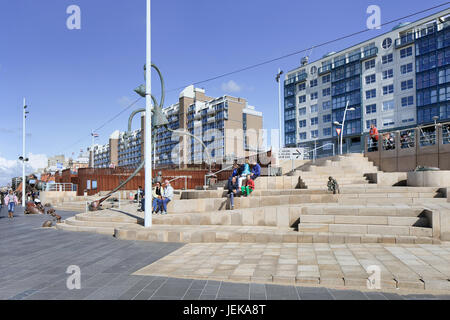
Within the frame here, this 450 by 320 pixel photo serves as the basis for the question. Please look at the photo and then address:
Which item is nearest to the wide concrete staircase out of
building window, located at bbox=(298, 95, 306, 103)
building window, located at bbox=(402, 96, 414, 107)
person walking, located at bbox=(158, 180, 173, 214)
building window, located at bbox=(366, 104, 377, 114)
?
person walking, located at bbox=(158, 180, 173, 214)


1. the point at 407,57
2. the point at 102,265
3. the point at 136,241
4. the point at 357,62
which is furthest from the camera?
the point at 357,62

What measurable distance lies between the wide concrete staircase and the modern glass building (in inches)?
1124

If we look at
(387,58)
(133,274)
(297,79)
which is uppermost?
(297,79)

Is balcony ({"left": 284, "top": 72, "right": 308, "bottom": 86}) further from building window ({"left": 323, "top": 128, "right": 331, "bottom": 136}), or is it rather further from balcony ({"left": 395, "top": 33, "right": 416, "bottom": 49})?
balcony ({"left": 395, "top": 33, "right": 416, "bottom": 49})

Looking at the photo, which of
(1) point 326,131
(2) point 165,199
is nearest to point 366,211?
(2) point 165,199

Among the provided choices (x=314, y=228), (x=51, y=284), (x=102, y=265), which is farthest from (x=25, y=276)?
(x=314, y=228)

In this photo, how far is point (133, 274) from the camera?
5387 mm

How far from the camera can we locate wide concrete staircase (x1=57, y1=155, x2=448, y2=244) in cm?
757

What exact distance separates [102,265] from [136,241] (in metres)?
2.79

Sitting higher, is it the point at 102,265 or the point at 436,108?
the point at 436,108

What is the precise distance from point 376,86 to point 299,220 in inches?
1947

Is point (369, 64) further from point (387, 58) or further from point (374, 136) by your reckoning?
point (374, 136)
